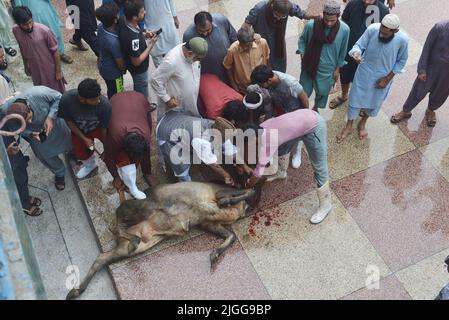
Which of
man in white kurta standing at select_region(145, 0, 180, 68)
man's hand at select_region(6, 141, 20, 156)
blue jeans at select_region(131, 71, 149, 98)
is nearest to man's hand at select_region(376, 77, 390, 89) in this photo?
man in white kurta standing at select_region(145, 0, 180, 68)

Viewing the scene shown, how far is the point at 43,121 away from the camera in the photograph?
4523 mm

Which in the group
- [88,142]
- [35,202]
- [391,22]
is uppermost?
[391,22]

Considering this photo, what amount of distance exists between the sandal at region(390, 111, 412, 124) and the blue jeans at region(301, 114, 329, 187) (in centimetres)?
Result: 137

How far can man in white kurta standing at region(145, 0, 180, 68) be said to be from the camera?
5.48 metres

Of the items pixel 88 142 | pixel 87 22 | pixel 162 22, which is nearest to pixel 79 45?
pixel 87 22

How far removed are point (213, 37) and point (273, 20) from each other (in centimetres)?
59

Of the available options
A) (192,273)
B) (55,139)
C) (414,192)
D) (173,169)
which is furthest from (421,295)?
(55,139)

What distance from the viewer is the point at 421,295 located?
4352 mm

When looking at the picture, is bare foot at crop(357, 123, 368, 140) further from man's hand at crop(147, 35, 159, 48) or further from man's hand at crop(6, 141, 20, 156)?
man's hand at crop(6, 141, 20, 156)

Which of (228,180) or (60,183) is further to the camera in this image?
(60,183)

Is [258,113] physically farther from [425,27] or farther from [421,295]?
[425,27]

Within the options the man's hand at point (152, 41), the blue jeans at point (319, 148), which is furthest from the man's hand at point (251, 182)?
the man's hand at point (152, 41)

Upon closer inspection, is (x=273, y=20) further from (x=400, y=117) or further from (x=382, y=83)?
(x=400, y=117)

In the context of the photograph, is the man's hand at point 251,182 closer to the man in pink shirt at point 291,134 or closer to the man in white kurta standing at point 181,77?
the man in pink shirt at point 291,134
